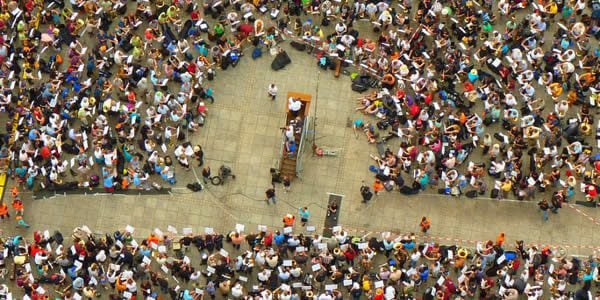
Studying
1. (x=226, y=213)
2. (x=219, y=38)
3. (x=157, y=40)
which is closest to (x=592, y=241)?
(x=226, y=213)

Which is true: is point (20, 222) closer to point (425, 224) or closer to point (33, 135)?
point (33, 135)

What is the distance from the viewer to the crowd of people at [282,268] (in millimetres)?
48531

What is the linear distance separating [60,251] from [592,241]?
3200 centimetres

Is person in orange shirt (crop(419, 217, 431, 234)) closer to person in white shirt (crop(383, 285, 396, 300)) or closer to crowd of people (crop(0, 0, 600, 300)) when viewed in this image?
crowd of people (crop(0, 0, 600, 300))

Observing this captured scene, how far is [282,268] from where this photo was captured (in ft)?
160

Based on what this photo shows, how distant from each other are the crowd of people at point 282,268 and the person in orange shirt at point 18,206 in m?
1.99

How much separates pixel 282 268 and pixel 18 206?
656 inches

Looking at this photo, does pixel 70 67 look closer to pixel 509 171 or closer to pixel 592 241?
pixel 509 171

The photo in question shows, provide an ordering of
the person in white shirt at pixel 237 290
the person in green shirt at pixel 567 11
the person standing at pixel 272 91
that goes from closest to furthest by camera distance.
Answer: the person in white shirt at pixel 237 290
the person standing at pixel 272 91
the person in green shirt at pixel 567 11

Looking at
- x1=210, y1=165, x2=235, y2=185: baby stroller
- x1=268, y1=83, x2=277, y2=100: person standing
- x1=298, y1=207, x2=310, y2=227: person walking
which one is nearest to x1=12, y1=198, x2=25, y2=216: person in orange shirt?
x1=210, y1=165, x2=235, y2=185: baby stroller

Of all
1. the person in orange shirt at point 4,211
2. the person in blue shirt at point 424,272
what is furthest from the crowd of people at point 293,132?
the person in orange shirt at point 4,211

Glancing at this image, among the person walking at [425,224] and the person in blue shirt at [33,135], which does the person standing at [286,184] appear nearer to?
the person walking at [425,224]

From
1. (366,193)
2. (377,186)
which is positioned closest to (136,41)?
(366,193)

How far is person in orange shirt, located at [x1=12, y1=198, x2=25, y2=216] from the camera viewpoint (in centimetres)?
5091
